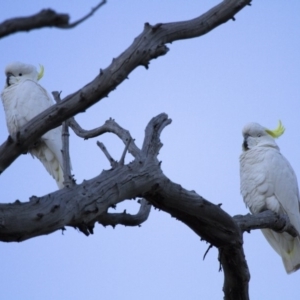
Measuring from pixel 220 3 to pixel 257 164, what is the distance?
255 cm

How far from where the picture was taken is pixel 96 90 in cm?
179

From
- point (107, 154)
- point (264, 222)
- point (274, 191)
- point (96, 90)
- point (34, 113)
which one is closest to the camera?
point (96, 90)

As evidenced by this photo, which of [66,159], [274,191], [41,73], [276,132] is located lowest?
[66,159]

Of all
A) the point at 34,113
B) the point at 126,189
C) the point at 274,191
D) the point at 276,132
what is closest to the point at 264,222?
the point at 274,191

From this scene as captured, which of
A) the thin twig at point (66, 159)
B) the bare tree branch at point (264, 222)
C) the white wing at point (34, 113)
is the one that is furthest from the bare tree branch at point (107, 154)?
the white wing at point (34, 113)

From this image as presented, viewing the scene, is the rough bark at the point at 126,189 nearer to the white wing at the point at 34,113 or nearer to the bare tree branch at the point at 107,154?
the bare tree branch at the point at 107,154

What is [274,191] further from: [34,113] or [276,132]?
[34,113]

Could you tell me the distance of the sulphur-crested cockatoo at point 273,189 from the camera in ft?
13.9

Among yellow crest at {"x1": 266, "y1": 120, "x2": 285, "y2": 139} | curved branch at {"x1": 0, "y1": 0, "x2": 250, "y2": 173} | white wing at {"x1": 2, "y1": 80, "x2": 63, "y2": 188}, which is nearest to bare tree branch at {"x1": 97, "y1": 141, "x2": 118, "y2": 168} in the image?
curved branch at {"x1": 0, "y1": 0, "x2": 250, "y2": 173}

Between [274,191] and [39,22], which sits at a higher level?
[274,191]

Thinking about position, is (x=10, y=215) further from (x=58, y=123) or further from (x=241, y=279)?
(x=241, y=279)

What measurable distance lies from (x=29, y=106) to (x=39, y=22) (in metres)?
3.68

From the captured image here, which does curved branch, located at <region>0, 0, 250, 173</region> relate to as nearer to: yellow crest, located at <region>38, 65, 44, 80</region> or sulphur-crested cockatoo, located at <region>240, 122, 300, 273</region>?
sulphur-crested cockatoo, located at <region>240, 122, 300, 273</region>

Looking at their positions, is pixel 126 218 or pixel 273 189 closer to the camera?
pixel 126 218
